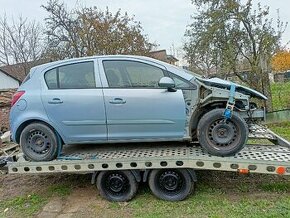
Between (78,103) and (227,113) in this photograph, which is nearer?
(227,113)

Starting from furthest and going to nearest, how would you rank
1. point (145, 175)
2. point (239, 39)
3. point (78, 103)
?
point (239, 39) → point (78, 103) → point (145, 175)

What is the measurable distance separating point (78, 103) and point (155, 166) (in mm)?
1442

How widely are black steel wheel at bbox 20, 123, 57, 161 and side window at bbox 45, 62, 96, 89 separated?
659 millimetres

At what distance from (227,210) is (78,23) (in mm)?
14485

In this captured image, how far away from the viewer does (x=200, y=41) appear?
1113 cm

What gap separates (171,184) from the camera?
4.48 meters

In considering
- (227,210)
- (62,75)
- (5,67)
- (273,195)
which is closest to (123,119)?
(62,75)

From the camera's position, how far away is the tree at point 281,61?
438 inches

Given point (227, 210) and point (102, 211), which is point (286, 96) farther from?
point (102, 211)

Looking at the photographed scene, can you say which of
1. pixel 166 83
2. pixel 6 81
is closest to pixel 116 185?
pixel 166 83

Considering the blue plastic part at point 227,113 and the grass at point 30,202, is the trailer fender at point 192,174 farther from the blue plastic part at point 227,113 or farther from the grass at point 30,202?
the grass at point 30,202

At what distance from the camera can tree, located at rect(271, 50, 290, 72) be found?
1113 centimetres

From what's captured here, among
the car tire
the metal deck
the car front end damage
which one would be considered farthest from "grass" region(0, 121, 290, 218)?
the car front end damage

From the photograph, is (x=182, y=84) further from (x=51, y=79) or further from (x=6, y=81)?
(x=6, y=81)
